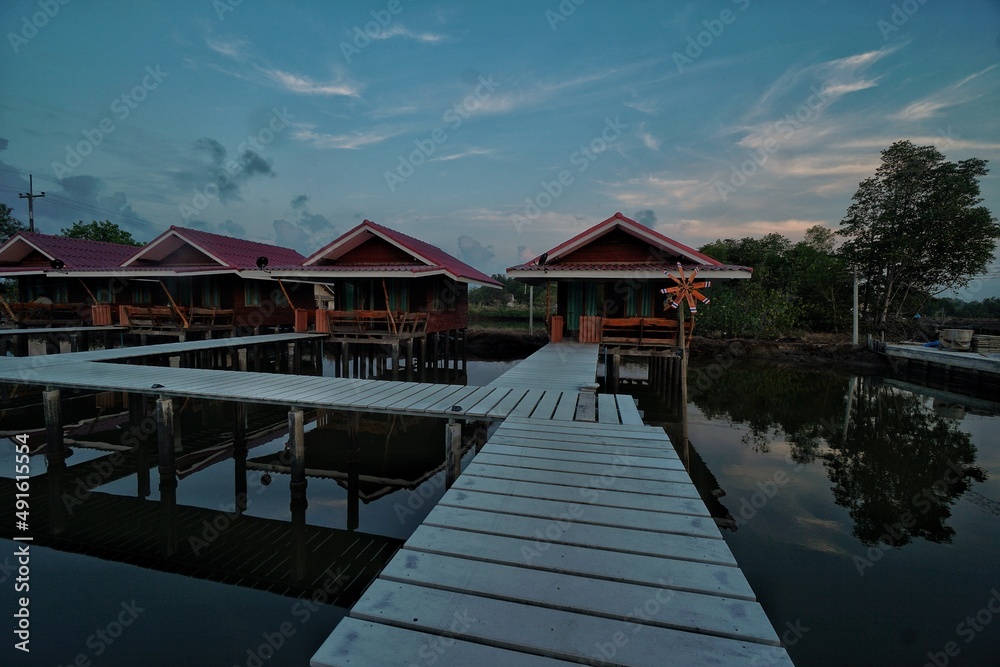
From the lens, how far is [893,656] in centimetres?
427

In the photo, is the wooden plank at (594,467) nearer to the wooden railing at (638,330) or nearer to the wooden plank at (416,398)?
the wooden plank at (416,398)

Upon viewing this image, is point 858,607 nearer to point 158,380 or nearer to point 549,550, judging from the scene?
point 549,550

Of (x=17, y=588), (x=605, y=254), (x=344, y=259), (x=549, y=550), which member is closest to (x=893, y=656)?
(x=549, y=550)

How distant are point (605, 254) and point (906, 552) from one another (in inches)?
430

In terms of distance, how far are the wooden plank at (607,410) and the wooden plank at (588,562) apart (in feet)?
10.2

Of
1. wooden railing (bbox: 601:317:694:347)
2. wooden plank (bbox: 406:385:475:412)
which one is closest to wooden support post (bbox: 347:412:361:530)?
wooden plank (bbox: 406:385:475:412)

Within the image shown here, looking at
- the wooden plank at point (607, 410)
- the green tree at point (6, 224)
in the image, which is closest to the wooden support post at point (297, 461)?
the wooden plank at point (607, 410)

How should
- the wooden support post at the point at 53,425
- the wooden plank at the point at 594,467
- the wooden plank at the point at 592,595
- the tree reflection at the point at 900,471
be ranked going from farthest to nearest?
the wooden support post at the point at 53,425 → the tree reflection at the point at 900,471 → the wooden plank at the point at 594,467 → the wooden plank at the point at 592,595

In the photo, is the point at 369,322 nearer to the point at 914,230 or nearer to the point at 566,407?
the point at 566,407

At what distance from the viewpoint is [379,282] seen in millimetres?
17078

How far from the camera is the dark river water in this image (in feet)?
15.0

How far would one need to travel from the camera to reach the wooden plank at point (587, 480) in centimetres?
350

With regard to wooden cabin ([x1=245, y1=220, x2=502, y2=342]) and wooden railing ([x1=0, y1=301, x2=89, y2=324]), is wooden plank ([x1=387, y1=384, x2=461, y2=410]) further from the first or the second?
wooden railing ([x1=0, y1=301, x2=89, y2=324])

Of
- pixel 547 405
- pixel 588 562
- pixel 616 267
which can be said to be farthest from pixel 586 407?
pixel 616 267
